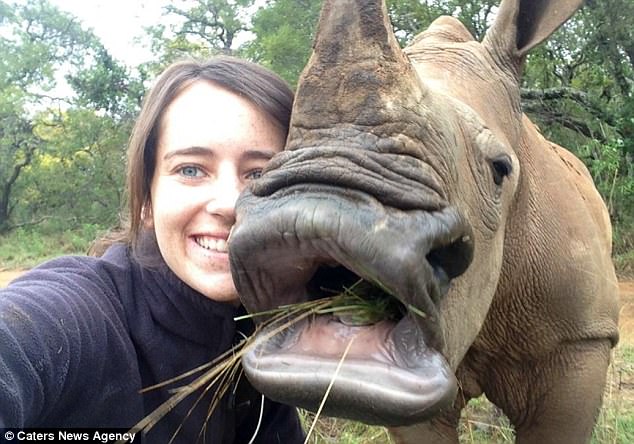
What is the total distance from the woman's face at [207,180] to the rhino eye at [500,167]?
0.76 m

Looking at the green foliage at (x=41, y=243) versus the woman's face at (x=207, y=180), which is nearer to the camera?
the woman's face at (x=207, y=180)

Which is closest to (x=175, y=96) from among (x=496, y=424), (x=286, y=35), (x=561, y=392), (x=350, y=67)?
(x=350, y=67)

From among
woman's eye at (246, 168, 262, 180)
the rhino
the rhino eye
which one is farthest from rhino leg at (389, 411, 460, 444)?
woman's eye at (246, 168, 262, 180)

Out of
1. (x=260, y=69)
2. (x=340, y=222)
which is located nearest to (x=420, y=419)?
(x=340, y=222)

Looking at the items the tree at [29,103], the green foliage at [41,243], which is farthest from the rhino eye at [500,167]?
the tree at [29,103]

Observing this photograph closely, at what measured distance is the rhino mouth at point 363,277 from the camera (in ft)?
6.00

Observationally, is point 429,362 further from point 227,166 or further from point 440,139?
point 227,166

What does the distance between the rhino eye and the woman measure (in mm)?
764

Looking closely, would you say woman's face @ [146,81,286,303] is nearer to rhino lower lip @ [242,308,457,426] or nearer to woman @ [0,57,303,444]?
woman @ [0,57,303,444]

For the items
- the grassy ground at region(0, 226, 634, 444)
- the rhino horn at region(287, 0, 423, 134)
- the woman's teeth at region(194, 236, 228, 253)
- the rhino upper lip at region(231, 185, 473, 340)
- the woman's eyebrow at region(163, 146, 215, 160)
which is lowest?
the grassy ground at region(0, 226, 634, 444)

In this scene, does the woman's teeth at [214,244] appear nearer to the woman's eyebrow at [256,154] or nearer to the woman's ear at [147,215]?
the woman's eyebrow at [256,154]

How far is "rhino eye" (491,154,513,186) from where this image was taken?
9.07 ft

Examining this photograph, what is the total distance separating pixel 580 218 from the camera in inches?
154

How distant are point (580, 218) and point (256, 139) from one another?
1.93 m
